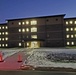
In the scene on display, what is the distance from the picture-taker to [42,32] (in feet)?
178

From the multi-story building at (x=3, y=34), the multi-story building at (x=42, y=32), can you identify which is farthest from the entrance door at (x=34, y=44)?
the multi-story building at (x=3, y=34)

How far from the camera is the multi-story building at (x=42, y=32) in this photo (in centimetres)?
5266

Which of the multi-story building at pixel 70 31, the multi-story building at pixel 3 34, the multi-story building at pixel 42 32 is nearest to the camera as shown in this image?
the multi-story building at pixel 42 32

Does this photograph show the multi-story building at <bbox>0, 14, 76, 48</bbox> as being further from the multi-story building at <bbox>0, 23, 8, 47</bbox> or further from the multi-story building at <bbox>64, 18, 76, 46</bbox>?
the multi-story building at <bbox>0, 23, 8, 47</bbox>

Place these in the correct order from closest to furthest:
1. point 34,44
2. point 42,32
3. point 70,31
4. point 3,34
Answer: point 42,32 → point 34,44 → point 70,31 → point 3,34

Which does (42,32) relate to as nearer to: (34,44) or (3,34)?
(34,44)

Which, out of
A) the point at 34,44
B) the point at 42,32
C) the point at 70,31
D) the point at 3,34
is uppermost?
the point at 70,31

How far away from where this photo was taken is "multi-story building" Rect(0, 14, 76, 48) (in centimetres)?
5266

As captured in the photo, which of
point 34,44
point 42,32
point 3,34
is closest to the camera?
point 42,32

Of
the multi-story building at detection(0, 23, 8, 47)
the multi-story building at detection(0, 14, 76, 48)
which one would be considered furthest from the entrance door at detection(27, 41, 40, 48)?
the multi-story building at detection(0, 23, 8, 47)

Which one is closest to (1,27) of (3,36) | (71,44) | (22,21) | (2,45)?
(3,36)

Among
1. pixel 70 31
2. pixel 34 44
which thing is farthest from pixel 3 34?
pixel 70 31

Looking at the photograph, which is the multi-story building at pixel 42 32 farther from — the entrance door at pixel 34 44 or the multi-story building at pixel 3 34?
the multi-story building at pixel 3 34

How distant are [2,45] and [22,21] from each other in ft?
58.1
